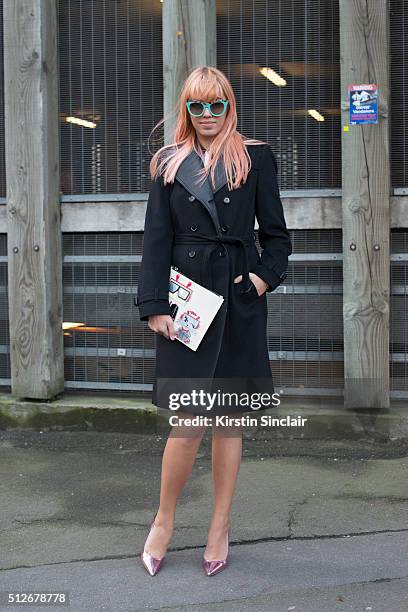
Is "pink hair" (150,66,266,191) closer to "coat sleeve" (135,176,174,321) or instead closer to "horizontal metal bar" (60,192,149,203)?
"coat sleeve" (135,176,174,321)

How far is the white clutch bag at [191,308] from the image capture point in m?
3.66

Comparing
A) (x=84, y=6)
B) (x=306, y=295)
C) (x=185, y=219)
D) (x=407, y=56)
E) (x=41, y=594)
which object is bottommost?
(x=41, y=594)

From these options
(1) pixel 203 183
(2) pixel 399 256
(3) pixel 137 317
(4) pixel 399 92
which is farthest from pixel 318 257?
(1) pixel 203 183

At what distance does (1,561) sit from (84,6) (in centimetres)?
412

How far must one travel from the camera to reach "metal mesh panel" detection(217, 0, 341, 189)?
19.7ft

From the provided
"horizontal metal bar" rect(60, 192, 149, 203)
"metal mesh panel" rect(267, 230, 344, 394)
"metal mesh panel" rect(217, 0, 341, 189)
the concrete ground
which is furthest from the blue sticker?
the concrete ground

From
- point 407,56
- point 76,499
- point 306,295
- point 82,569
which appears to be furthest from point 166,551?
point 407,56

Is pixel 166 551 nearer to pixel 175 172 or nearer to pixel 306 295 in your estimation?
pixel 175 172

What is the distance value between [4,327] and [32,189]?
1099 millimetres

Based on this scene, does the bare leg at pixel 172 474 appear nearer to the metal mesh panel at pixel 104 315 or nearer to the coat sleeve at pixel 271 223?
the coat sleeve at pixel 271 223

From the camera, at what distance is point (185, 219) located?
3.73 meters

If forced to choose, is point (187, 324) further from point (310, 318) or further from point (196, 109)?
point (310, 318)

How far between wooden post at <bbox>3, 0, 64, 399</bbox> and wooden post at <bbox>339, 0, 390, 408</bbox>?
2072mm

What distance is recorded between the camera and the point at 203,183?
370cm
